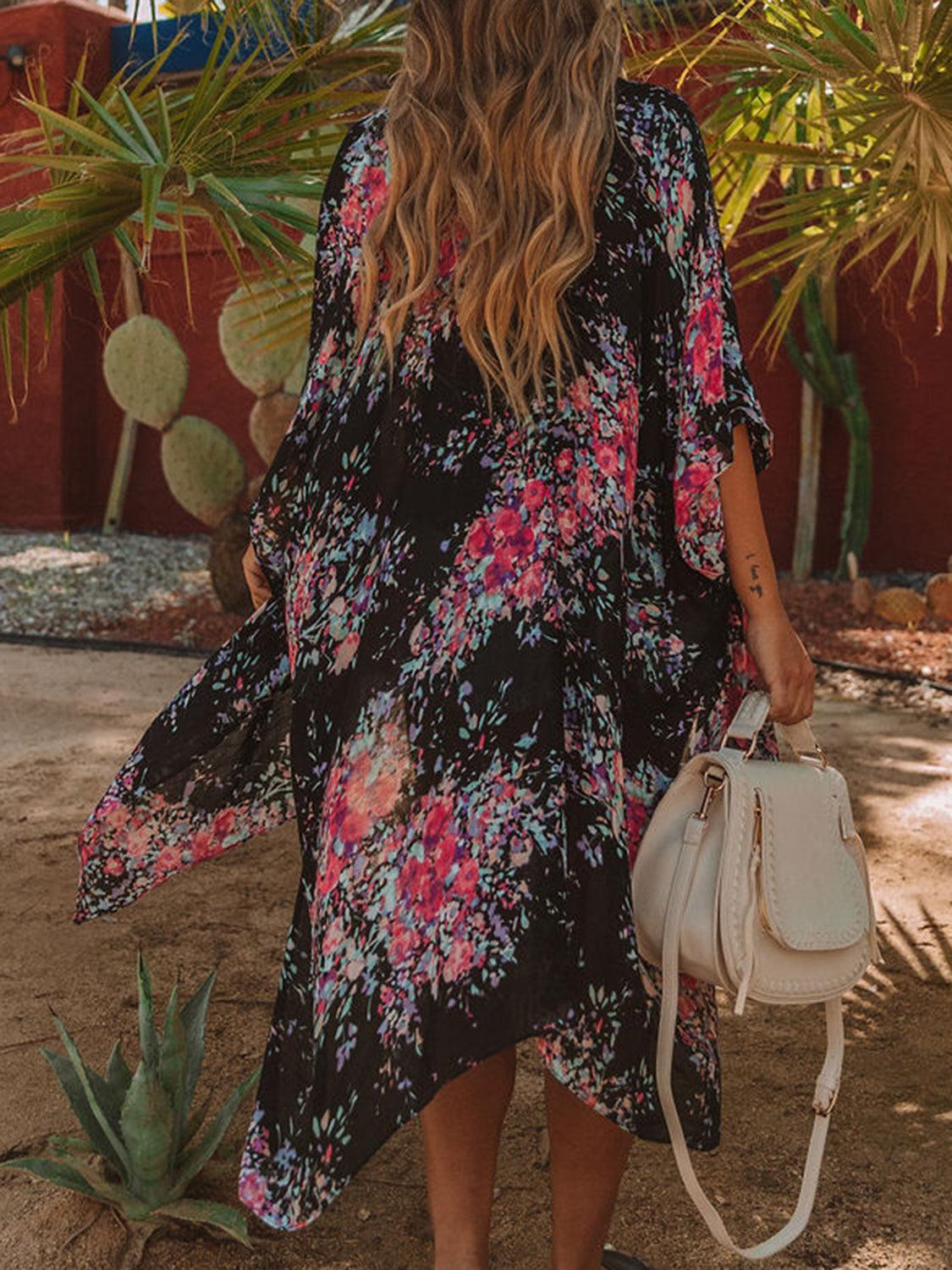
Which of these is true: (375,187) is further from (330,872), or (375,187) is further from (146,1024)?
(146,1024)

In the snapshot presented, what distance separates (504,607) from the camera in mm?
1679

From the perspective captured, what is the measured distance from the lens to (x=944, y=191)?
3.34 metres

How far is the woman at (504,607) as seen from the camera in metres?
1.64

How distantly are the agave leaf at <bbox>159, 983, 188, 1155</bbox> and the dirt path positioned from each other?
0.51 ft

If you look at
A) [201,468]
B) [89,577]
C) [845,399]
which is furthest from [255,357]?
[845,399]

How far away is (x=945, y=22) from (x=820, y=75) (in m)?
0.31

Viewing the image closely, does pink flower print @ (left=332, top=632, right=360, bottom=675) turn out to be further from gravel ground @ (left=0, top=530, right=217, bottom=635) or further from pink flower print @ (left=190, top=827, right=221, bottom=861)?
gravel ground @ (left=0, top=530, right=217, bottom=635)

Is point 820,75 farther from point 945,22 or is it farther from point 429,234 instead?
point 429,234

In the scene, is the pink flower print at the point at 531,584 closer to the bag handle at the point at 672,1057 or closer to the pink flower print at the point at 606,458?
the pink flower print at the point at 606,458

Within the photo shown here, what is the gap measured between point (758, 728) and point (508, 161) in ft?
2.28

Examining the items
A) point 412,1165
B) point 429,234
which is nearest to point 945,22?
point 429,234

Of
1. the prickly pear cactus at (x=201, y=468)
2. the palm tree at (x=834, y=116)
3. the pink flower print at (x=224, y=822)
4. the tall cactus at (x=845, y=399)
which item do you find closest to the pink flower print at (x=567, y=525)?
the pink flower print at (x=224, y=822)

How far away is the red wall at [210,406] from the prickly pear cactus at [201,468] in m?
0.83

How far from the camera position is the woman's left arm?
5.92 feet
